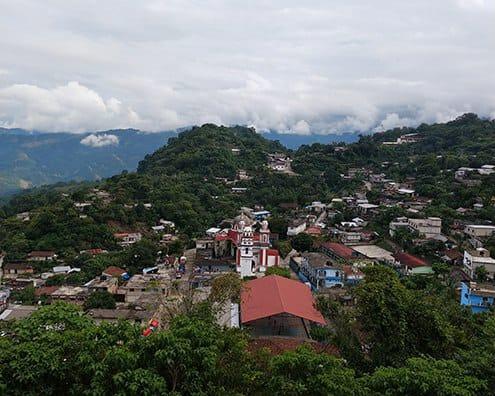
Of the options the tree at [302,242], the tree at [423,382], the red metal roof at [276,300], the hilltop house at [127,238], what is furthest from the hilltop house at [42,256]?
the tree at [423,382]

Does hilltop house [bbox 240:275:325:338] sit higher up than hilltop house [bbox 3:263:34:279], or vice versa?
hilltop house [bbox 240:275:325:338]

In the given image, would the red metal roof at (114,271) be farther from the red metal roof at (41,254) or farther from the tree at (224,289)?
the tree at (224,289)

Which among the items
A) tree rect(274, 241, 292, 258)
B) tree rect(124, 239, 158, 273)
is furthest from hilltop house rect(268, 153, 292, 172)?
tree rect(124, 239, 158, 273)

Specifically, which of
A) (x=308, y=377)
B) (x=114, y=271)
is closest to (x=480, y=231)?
(x=114, y=271)

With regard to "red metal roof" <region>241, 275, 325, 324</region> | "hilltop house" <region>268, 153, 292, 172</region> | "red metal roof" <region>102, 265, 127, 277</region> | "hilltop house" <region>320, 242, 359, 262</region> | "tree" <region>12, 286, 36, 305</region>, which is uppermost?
"hilltop house" <region>268, 153, 292, 172</region>

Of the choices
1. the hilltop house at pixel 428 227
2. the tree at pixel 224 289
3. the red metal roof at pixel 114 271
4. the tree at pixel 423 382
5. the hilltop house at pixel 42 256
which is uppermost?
the tree at pixel 423 382

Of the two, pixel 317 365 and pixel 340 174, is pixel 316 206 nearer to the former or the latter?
pixel 340 174

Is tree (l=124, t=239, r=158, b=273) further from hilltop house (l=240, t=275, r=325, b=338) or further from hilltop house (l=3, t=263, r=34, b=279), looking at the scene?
hilltop house (l=240, t=275, r=325, b=338)
